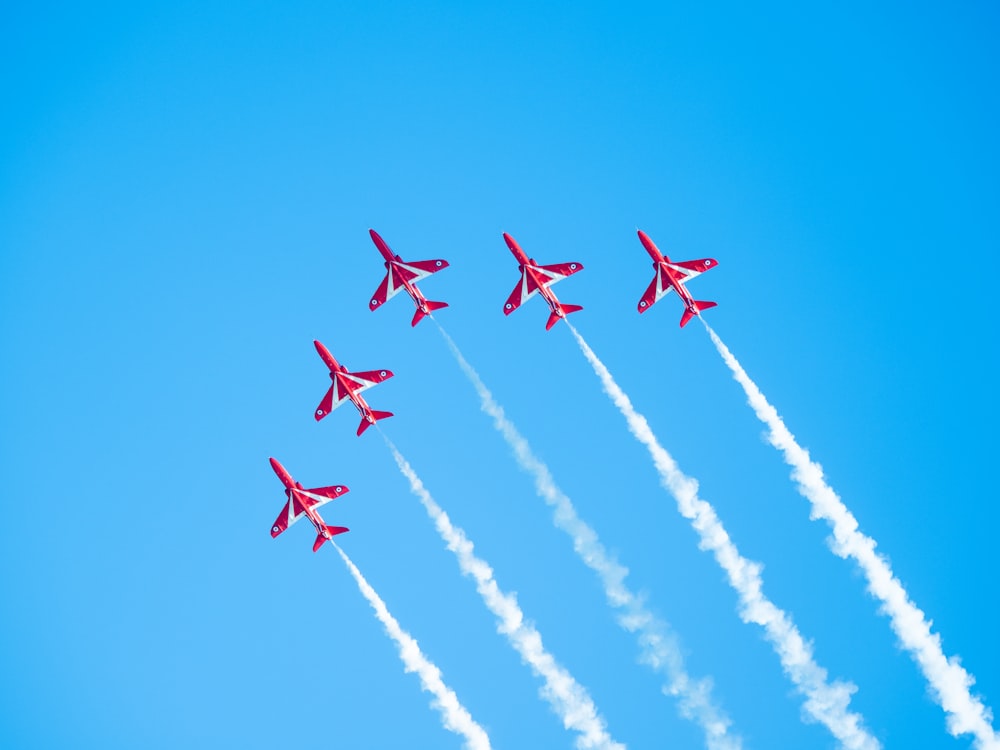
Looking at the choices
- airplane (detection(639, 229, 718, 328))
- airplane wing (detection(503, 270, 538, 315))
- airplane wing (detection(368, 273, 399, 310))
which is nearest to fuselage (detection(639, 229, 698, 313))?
airplane (detection(639, 229, 718, 328))

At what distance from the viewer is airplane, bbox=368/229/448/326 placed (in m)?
75.2

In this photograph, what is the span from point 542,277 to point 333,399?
534 inches

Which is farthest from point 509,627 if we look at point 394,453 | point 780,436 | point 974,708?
point 974,708

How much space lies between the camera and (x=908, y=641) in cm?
6950


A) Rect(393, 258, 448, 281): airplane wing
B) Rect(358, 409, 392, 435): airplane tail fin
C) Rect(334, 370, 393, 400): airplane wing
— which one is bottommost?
Rect(358, 409, 392, 435): airplane tail fin

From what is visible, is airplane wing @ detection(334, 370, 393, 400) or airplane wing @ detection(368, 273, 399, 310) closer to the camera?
airplane wing @ detection(334, 370, 393, 400)

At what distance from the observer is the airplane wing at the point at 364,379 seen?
7406 centimetres

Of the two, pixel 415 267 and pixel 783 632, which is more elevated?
pixel 415 267

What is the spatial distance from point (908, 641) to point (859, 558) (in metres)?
4.91

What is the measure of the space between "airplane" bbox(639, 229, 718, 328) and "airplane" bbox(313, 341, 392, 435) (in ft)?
53.5

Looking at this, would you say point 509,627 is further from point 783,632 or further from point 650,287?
point 650,287

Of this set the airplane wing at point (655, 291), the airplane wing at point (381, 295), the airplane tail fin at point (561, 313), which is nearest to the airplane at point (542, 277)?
the airplane tail fin at point (561, 313)

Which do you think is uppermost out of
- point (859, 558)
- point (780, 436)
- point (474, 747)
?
point (780, 436)

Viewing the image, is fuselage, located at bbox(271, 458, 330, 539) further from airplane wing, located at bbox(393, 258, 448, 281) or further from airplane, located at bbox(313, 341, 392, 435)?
airplane wing, located at bbox(393, 258, 448, 281)
